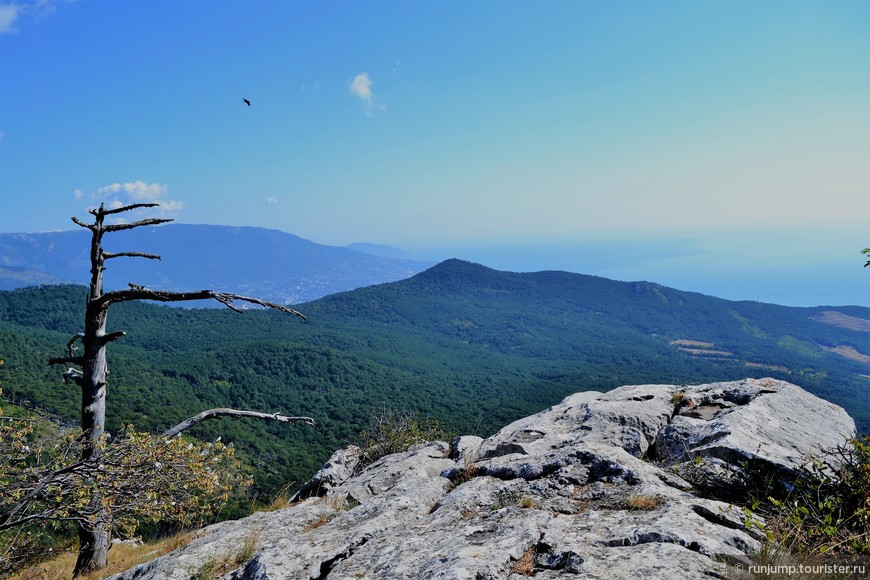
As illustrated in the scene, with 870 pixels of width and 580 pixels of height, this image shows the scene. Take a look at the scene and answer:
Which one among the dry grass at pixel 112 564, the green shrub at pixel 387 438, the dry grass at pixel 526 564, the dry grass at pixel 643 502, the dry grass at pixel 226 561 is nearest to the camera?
the dry grass at pixel 526 564

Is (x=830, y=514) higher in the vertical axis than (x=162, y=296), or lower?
lower

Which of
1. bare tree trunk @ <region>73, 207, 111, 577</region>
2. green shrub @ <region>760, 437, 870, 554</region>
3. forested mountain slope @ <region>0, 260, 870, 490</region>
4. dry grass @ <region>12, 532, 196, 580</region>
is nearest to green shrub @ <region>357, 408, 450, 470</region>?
dry grass @ <region>12, 532, 196, 580</region>

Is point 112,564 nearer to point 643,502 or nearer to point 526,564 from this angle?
point 526,564

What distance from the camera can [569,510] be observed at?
5.50 metres

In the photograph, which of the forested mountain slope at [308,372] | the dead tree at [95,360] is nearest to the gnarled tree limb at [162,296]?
the dead tree at [95,360]

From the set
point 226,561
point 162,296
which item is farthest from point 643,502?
point 162,296

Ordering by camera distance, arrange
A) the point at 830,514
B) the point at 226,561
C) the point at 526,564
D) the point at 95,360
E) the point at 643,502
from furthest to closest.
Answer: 1. the point at 95,360
2. the point at 226,561
3. the point at 643,502
4. the point at 526,564
5. the point at 830,514

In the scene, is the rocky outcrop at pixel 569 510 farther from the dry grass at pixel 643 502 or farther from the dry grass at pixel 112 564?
the dry grass at pixel 112 564

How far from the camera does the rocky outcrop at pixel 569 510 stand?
427 cm

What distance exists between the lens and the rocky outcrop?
168 inches

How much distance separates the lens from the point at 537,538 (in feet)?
15.4

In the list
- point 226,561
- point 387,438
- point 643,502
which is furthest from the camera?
point 387,438

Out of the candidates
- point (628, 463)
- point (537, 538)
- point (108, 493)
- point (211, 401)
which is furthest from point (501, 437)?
point (211, 401)

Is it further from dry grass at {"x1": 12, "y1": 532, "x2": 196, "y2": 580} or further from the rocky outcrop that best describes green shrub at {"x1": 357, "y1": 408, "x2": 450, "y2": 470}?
dry grass at {"x1": 12, "y1": 532, "x2": 196, "y2": 580}
